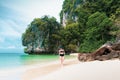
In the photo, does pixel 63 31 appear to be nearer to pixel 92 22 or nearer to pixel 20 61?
pixel 92 22

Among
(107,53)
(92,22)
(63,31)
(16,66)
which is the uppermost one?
(63,31)

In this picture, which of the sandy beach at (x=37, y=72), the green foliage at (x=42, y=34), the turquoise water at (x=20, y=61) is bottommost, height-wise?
the sandy beach at (x=37, y=72)

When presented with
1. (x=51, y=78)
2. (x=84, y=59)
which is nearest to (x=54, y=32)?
(x=84, y=59)

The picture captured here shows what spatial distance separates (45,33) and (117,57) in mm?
35442

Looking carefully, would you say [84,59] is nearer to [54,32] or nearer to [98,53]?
[98,53]

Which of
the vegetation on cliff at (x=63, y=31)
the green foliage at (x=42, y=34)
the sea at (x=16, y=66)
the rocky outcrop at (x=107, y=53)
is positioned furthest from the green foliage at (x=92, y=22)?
the rocky outcrop at (x=107, y=53)

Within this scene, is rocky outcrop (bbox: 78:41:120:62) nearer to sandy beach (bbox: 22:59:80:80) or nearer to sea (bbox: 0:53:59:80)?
sandy beach (bbox: 22:59:80:80)

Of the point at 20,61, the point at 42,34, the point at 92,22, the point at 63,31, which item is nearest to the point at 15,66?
the point at 20,61

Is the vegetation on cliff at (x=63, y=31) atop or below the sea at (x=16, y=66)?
atop

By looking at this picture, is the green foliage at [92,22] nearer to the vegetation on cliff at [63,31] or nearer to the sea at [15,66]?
the vegetation on cliff at [63,31]

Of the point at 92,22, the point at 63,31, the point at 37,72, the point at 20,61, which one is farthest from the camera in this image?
the point at 63,31

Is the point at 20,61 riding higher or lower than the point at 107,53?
lower

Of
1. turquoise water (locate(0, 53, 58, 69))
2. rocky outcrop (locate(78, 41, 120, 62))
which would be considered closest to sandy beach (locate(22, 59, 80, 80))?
rocky outcrop (locate(78, 41, 120, 62))

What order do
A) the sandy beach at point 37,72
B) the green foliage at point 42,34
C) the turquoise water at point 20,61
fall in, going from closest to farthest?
the sandy beach at point 37,72
the turquoise water at point 20,61
the green foliage at point 42,34
